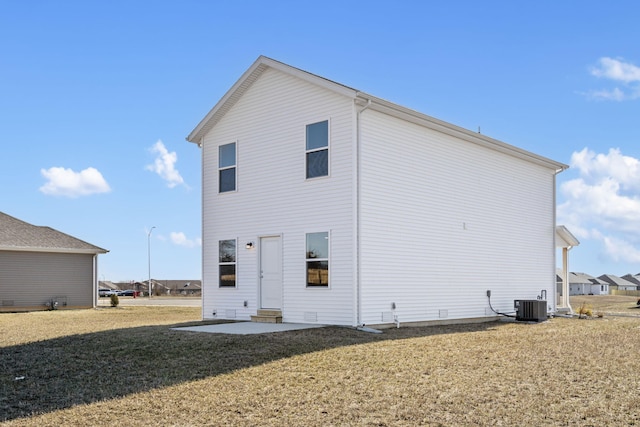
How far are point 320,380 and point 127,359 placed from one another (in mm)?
3651

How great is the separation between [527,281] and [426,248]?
222 inches

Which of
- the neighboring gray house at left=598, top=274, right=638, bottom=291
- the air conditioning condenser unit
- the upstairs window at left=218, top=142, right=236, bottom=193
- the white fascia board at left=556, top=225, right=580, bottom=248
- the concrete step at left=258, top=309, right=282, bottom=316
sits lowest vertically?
the neighboring gray house at left=598, top=274, right=638, bottom=291

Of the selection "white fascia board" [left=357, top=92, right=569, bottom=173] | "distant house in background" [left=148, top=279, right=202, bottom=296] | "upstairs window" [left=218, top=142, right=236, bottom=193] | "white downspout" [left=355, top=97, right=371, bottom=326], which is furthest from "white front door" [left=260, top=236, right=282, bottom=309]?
"distant house in background" [left=148, top=279, right=202, bottom=296]

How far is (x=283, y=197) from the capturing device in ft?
48.3

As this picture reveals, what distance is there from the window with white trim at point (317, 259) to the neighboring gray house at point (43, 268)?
16464 mm

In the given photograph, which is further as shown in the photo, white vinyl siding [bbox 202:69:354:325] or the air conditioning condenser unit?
the air conditioning condenser unit

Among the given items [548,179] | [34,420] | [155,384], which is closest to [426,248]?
[548,179]

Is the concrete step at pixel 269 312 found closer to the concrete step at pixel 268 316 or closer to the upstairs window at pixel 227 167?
the concrete step at pixel 268 316

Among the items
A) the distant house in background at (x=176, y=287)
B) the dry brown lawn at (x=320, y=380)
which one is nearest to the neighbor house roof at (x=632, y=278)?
the distant house in background at (x=176, y=287)

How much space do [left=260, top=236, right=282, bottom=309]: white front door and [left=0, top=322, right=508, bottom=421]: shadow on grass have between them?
2.53 metres

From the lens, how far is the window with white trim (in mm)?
13719

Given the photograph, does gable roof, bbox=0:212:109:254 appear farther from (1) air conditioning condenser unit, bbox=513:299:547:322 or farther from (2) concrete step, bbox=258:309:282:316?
(1) air conditioning condenser unit, bbox=513:299:547:322

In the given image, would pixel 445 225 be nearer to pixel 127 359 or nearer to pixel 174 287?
pixel 127 359

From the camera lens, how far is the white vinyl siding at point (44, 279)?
985 inches
